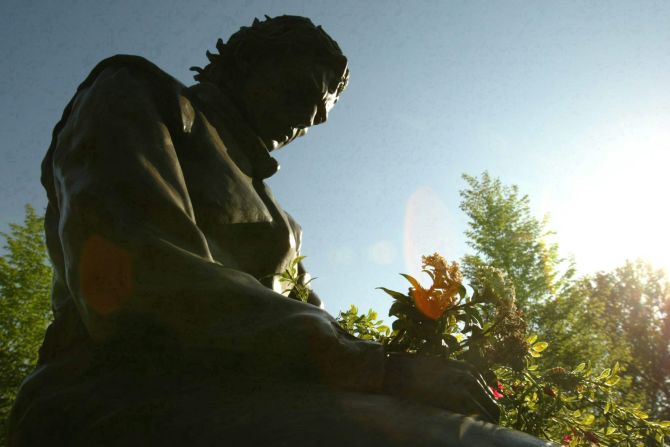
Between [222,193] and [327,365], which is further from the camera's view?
[222,193]

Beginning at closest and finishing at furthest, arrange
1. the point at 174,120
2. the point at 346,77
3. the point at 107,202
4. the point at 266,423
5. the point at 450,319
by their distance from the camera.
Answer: the point at 266,423
the point at 107,202
the point at 450,319
the point at 174,120
the point at 346,77

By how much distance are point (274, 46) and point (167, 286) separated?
5.51 ft

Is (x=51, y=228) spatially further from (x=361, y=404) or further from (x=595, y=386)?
(x=595, y=386)

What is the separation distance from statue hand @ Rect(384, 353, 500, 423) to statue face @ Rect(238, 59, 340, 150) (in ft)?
5.22

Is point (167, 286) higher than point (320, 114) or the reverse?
the reverse

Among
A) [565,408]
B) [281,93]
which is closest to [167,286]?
[565,408]

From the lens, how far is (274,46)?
2.47 m

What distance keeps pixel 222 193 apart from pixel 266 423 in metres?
1.04

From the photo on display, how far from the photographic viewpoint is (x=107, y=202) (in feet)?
4.21

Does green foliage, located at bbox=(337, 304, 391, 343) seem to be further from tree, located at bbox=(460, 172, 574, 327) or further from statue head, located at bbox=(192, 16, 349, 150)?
tree, located at bbox=(460, 172, 574, 327)

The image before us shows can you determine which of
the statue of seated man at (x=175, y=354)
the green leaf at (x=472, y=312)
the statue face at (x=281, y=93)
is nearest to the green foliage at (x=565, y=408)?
the green leaf at (x=472, y=312)

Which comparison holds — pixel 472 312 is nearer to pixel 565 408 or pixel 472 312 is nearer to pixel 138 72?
pixel 565 408

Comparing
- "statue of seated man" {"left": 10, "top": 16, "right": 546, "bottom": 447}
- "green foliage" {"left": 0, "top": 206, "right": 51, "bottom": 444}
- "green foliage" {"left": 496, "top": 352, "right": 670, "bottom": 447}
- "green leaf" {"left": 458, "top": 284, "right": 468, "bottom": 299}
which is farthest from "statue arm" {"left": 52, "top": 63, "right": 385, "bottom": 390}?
"green foliage" {"left": 0, "top": 206, "right": 51, "bottom": 444}

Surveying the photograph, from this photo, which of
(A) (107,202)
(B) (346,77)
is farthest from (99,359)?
(B) (346,77)
